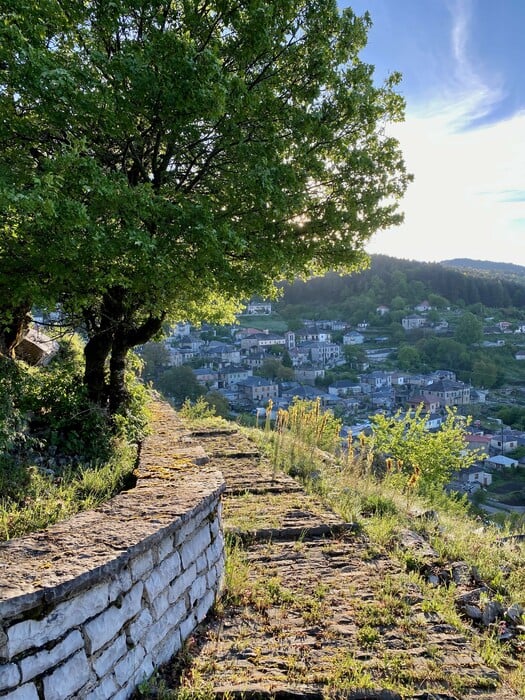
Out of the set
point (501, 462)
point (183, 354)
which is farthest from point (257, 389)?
point (501, 462)

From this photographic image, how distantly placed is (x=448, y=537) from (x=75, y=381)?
5.10m

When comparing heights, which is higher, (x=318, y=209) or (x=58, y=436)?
(x=318, y=209)

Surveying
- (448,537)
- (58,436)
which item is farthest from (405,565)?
(58,436)

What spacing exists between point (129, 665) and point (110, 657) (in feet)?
0.64

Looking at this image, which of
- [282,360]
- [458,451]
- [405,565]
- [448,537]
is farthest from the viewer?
[282,360]

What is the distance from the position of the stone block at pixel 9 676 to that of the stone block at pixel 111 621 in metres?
0.35

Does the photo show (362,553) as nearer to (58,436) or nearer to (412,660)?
A: (412,660)

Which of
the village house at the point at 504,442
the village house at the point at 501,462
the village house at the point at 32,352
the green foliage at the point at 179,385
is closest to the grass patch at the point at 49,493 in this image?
the village house at the point at 32,352

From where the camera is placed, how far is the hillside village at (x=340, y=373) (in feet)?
157

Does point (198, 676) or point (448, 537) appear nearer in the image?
point (198, 676)

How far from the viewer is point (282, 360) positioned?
7362 cm

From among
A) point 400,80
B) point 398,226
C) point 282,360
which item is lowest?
point 282,360

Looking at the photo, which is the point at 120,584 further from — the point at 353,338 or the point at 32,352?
the point at 353,338

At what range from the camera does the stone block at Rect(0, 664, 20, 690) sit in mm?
1876
